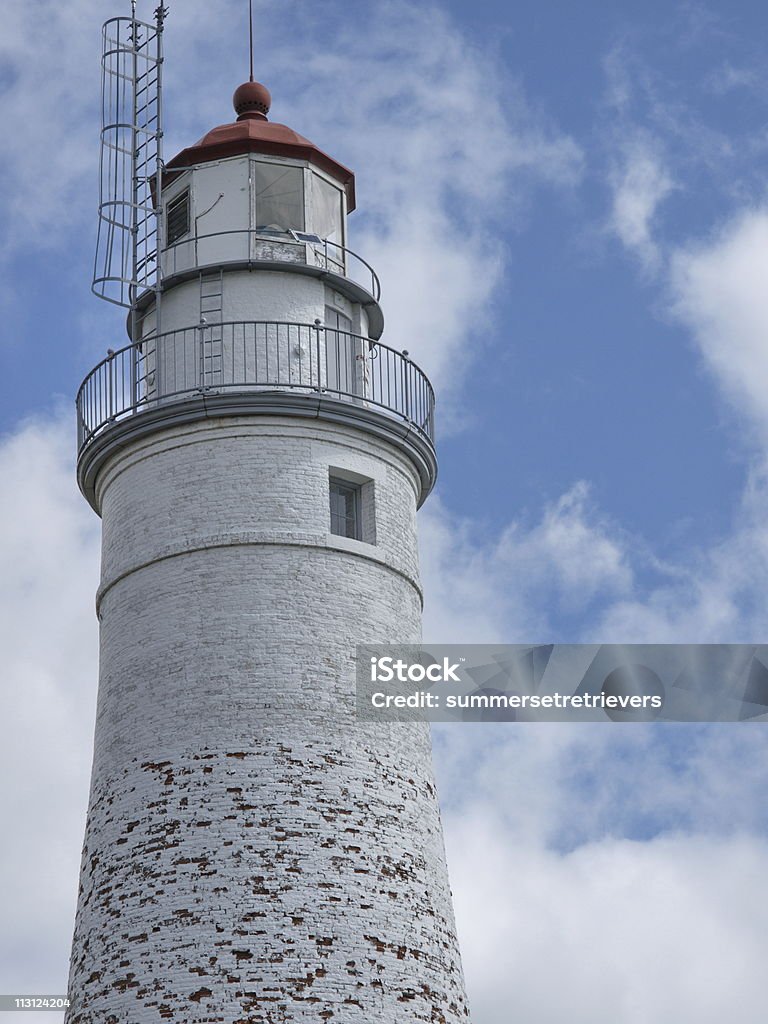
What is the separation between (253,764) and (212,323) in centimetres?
655

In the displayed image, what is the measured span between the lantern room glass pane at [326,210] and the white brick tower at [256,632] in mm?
40

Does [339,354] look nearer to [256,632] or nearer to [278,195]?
[278,195]

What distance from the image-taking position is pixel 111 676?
2422 cm

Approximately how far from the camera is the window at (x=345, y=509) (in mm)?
25109

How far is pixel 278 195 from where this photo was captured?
87.4 ft

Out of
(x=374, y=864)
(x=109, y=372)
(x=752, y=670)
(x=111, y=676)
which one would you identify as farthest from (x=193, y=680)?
(x=752, y=670)

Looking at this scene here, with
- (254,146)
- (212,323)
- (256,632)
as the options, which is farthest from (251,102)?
(256,632)

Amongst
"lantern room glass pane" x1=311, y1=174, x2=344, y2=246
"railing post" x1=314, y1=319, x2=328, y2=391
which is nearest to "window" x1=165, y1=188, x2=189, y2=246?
"lantern room glass pane" x1=311, y1=174, x2=344, y2=246

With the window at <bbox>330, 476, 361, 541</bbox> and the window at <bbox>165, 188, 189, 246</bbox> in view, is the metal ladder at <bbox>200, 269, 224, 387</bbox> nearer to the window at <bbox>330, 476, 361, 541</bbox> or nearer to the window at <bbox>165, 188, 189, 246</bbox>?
the window at <bbox>165, 188, 189, 246</bbox>

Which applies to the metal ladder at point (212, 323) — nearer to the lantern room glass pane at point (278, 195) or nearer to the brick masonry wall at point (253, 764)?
the brick masonry wall at point (253, 764)

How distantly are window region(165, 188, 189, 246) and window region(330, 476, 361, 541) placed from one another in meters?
4.69

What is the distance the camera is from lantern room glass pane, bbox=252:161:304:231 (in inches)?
1042

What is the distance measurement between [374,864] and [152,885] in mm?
2779

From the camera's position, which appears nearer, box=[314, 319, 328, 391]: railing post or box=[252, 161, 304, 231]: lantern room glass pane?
box=[314, 319, 328, 391]: railing post
